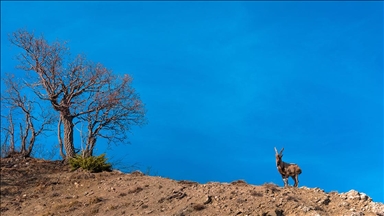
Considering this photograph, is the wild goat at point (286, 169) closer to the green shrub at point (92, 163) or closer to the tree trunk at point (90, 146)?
the green shrub at point (92, 163)

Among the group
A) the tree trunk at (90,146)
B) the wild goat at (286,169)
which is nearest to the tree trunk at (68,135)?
the tree trunk at (90,146)

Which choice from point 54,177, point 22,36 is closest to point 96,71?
point 22,36

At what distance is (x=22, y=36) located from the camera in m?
27.1

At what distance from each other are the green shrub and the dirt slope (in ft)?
1.88

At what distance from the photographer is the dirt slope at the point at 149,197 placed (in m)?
17.7

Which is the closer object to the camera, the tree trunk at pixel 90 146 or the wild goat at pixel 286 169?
the wild goat at pixel 286 169

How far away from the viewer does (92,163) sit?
961 inches

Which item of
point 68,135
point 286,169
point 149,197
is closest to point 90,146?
point 68,135

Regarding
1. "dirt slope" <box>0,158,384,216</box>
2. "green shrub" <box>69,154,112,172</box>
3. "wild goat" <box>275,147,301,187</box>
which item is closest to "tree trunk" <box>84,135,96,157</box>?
"green shrub" <box>69,154,112,172</box>

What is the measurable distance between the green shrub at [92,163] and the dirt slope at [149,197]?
22.6 inches

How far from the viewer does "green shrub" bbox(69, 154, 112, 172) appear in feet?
80.0

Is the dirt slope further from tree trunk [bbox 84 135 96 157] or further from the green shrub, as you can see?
tree trunk [bbox 84 135 96 157]

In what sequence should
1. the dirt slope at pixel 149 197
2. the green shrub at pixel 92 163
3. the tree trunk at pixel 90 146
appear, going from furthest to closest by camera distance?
the tree trunk at pixel 90 146
the green shrub at pixel 92 163
the dirt slope at pixel 149 197

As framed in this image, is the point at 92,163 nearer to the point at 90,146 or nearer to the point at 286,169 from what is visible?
the point at 90,146
